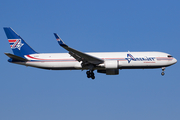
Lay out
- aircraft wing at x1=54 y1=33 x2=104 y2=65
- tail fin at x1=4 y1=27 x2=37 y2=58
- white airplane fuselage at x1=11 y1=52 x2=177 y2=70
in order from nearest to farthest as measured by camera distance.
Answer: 1. aircraft wing at x1=54 y1=33 x2=104 y2=65
2. white airplane fuselage at x1=11 y1=52 x2=177 y2=70
3. tail fin at x1=4 y1=27 x2=37 y2=58


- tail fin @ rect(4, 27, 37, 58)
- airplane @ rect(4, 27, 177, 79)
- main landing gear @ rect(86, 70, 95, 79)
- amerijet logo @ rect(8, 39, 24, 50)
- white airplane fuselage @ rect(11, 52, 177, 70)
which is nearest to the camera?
airplane @ rect(4, 27, 177, 79)

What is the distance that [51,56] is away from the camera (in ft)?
137

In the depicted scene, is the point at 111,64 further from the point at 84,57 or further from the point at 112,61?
the point at 84,57

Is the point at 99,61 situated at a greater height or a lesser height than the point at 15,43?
lesser

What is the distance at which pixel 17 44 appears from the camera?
4369cm

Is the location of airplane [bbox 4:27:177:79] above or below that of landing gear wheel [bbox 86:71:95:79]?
above

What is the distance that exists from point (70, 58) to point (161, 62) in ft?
39.7

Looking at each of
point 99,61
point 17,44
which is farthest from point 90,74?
point 17,44

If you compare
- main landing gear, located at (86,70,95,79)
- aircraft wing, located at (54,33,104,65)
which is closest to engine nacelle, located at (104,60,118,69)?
aircraft wing, located at (54,33,104,65)

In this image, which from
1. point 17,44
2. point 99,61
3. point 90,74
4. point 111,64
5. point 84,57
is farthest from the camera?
point 17,44

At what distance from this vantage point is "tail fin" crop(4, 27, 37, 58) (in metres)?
43.1

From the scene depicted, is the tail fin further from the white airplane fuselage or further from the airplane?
the white airplane fuselage

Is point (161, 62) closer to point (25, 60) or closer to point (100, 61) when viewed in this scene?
point (100, 61)

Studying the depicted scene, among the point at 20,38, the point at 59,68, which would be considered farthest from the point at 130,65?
the point at 20,38
